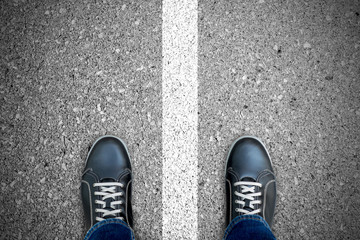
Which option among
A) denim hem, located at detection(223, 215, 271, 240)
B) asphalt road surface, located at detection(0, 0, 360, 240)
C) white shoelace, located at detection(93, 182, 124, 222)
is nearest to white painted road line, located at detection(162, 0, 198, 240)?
asphalt road surface, located at detection(0, 0, 360, 240)

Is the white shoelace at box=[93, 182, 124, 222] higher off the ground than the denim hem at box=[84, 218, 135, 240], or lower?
higher

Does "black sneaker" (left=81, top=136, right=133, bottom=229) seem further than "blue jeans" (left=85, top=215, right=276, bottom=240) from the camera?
Yes

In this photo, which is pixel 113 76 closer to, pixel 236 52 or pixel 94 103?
pixel 94 103

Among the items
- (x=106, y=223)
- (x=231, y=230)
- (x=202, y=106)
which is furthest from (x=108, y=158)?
(x=231, y=230)

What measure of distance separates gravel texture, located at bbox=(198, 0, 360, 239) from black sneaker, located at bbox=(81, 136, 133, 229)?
471 millimetres

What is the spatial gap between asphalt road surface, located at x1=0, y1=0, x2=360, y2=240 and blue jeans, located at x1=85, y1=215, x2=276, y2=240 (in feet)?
0.32

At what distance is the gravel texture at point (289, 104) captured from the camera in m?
1.22

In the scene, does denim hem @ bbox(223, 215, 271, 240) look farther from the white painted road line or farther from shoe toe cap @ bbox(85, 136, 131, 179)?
shoe toe cap @ bbox(85, 136, 131, 179)

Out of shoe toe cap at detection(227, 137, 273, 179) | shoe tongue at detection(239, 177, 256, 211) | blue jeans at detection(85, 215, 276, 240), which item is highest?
shoe toe cap at detection(227, 137, 273, 179)

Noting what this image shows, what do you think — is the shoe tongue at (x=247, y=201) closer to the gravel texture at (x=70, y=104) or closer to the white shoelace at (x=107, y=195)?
the gravel texture at (x=70, y=104)

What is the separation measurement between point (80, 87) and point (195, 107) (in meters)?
0.74

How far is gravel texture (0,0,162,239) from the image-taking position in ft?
4.03

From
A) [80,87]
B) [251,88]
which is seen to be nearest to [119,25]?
[80,87]

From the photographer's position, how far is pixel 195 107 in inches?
48.3
